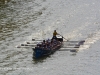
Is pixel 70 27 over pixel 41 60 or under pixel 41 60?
over

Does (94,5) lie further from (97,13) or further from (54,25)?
(54,25)

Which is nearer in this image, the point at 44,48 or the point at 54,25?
the point at 44,48

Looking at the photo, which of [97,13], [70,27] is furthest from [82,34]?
[97,13]

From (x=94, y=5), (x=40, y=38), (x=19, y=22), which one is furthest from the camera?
(x=94, y=5)

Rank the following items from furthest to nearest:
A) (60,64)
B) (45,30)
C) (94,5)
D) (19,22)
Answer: (94,5), (19,22), (45,30), (60,64)

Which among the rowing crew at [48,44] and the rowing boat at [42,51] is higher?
the rowing crew at [48,44]

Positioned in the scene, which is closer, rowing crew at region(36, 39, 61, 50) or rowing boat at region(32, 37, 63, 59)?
rowing boat at region(32, 37, 63, 59)

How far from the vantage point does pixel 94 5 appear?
68688 mm

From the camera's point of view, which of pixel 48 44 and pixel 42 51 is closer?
pixel 42 51

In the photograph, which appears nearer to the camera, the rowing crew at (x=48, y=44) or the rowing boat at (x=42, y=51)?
the rowing boat at (x=42, y=51)

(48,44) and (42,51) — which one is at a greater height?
(48,44)

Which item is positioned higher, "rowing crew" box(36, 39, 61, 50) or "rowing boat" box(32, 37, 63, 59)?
"rowing crew" box(36, 39, 61, 50)

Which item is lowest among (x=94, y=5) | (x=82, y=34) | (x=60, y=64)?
(x=60, y=64)

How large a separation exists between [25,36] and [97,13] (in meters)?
19.1
